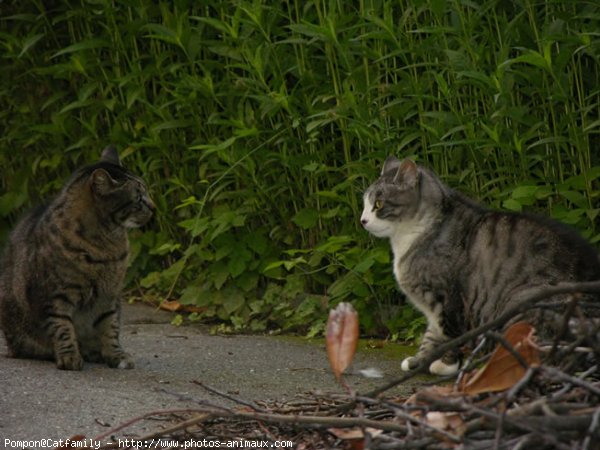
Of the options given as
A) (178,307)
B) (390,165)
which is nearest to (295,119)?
(390,165)

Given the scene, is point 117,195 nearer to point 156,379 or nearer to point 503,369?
Result: point 156,379

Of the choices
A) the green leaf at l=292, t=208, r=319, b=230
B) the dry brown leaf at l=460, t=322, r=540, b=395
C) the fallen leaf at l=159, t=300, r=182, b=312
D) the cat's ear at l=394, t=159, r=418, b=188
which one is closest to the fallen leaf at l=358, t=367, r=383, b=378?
the cat's ear at l=394, t=159, r=418, b=188

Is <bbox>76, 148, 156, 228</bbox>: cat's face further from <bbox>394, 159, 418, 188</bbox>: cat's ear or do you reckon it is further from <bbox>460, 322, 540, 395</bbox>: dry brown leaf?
<bbox>460, 322, 540, 395</bbox>: dry brown leaf

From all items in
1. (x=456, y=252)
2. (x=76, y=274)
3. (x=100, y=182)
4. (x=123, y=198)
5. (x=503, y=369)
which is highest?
(x=100, y=182)

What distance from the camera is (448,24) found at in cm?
648

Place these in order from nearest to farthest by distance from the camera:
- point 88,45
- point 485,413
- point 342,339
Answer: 1. point 485,413
2. point 342,339
3. point 88,45

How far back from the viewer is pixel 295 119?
6.85m

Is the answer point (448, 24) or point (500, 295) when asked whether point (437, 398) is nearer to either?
point (500, 295)

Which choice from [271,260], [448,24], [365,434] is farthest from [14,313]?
[365,434]

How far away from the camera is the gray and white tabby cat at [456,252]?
5480mm

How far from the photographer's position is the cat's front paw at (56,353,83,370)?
18.8 feet

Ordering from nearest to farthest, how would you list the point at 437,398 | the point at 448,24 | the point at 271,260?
1. the point at 437,398
2. the point at 448,24
3. the point at 271,260

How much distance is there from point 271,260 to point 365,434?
14.6 feet

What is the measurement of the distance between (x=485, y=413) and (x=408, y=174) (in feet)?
11.5
